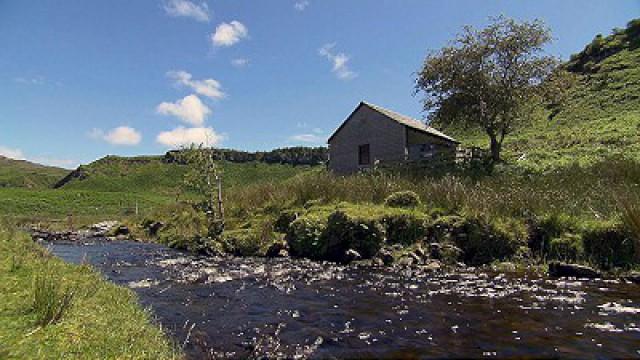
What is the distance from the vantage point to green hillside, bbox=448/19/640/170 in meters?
31.0

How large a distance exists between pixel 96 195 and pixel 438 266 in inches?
2495

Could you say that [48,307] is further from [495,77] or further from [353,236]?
[495,77]

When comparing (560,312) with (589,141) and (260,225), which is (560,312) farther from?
(589,141)

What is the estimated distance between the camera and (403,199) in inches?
752

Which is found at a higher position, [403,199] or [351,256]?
[403,199]

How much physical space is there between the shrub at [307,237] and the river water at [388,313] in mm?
3345

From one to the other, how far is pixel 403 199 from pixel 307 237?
15.0ft

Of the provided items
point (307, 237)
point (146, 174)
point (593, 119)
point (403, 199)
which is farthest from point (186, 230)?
point (146, 174)

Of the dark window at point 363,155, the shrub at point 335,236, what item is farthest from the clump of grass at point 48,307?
the dark window at point 363,155

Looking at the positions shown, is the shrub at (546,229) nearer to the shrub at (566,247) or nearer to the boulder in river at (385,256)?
the shrub at (566,247)

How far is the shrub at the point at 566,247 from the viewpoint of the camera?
1336 cm

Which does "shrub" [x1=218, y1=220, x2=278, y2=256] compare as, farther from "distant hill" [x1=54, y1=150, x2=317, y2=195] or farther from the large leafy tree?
"distant hill" [x1=54, y1=150, x2=317, y2=195]

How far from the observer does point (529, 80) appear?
33.1 meters

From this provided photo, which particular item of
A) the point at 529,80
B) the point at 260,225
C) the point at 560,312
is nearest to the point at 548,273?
the point at 560,312
